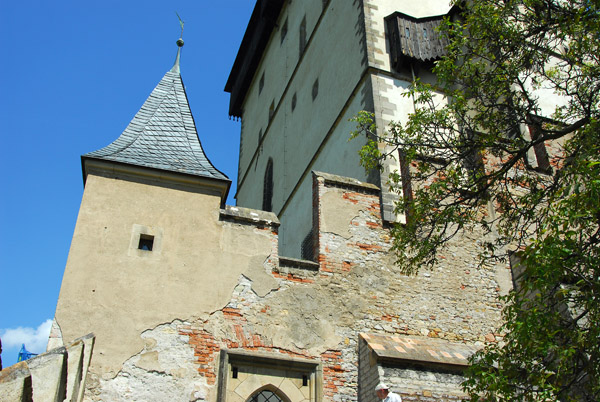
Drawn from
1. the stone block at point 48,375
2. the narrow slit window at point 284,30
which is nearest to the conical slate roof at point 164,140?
the stone block at point 48,375

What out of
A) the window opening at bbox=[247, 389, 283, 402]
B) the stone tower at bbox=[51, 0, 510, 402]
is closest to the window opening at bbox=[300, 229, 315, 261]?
the stone tower at bbox=[51, 0, 510, 402]

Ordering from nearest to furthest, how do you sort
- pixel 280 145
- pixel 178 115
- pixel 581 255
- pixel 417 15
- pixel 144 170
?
1. pixel 581 255
2. pixel 144 170
3. pixel 178 115
4. pixel 417 15
5. pixel 280 145

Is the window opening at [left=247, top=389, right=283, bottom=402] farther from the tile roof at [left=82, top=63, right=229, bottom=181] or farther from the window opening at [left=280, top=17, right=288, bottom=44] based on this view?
the window opening at [left=280, top=17, right=288, bottom=44]

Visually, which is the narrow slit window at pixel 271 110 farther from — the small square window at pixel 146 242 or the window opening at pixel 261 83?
the small square window at pixel 146 242

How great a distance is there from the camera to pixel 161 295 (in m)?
7.77

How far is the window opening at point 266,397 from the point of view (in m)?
7.56

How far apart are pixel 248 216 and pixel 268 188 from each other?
33.7 ft

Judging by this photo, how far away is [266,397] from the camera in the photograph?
7625mm

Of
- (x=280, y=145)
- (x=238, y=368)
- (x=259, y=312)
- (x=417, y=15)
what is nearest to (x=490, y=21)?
(x=259, y=312)

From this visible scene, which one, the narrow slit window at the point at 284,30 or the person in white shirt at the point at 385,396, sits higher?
the narrow slit window at the point at 284,30

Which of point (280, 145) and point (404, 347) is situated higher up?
point (280, 145)

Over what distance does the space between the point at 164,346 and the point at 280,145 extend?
11.4 metres

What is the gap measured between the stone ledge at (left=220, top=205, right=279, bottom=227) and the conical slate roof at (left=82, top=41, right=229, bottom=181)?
51cm

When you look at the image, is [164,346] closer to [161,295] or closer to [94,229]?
[161,295]
